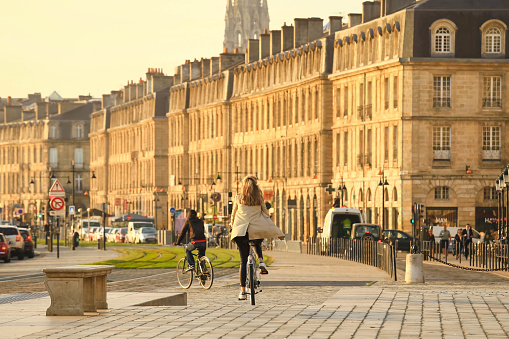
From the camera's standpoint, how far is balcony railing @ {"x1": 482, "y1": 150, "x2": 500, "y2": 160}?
287 feet

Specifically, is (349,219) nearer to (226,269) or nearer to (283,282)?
(226,269)

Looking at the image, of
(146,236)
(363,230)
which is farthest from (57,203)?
(146,236)

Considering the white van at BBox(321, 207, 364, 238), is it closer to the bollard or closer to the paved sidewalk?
the bollard

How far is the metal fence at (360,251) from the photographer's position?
132 feet

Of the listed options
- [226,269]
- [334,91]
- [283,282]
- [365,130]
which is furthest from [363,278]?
[334,91]

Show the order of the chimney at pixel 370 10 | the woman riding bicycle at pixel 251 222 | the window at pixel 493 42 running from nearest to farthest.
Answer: the woman riding bicycle at pixel 251 222
the window at pixel 493 42
the chimney at pixel 370 10

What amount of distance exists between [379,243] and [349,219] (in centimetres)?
2335

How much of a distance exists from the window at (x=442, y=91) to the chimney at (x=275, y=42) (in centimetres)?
3367

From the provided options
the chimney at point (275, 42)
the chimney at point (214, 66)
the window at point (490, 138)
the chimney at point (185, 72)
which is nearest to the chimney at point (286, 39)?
the chimney at point (275, 42)

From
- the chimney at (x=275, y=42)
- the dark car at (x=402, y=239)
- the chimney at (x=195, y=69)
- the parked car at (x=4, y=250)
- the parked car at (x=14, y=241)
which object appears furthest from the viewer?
the chimney at (x=195, y=69)

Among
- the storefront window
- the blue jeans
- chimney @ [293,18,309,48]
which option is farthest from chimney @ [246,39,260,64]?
the blue jeans

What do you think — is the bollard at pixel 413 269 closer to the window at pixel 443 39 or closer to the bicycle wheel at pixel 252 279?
the bicycle wheel at pixel 252 279

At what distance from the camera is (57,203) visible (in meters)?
53.1

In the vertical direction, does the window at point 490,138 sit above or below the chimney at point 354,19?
below
